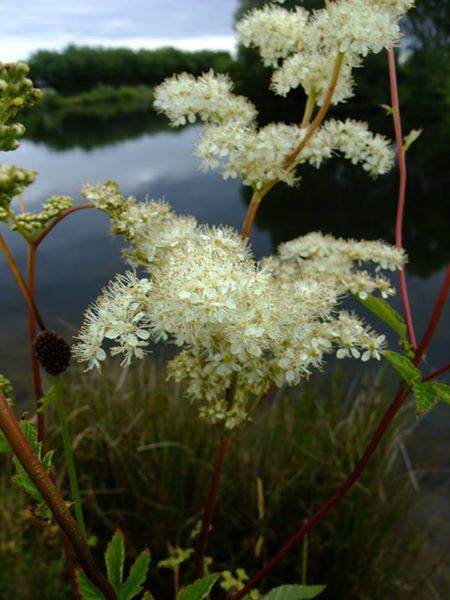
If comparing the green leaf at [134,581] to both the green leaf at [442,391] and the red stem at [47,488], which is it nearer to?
the red stem at [47,488]

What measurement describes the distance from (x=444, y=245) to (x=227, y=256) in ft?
42.1

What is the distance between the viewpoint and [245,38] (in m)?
1.61

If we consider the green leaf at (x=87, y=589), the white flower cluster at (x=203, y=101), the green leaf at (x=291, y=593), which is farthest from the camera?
the white flower cluster at (x=203, y=101)

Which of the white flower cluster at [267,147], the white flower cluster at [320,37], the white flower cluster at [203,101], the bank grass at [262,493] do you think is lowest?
the bank grass at [262,493]

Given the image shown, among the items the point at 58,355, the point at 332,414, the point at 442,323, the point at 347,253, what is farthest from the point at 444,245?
the point at 58,355

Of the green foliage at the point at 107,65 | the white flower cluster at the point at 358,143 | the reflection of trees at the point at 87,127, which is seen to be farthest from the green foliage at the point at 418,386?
the green foliage at the point at 107,65

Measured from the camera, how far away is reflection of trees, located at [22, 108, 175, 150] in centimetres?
3416

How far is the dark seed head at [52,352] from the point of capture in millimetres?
971

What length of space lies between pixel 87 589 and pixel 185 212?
48.0 ft

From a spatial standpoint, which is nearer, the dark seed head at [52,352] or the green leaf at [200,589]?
the green leaf at [200,589]

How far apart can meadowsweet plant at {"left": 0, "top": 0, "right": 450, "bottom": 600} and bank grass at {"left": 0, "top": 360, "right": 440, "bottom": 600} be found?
1895 millimetres

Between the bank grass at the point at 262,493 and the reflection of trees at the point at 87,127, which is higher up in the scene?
the reflection of trees at the point at 87,127

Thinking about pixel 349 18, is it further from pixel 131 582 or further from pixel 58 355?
pixel 131 582

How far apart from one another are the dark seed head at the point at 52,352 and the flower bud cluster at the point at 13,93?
0.35m
